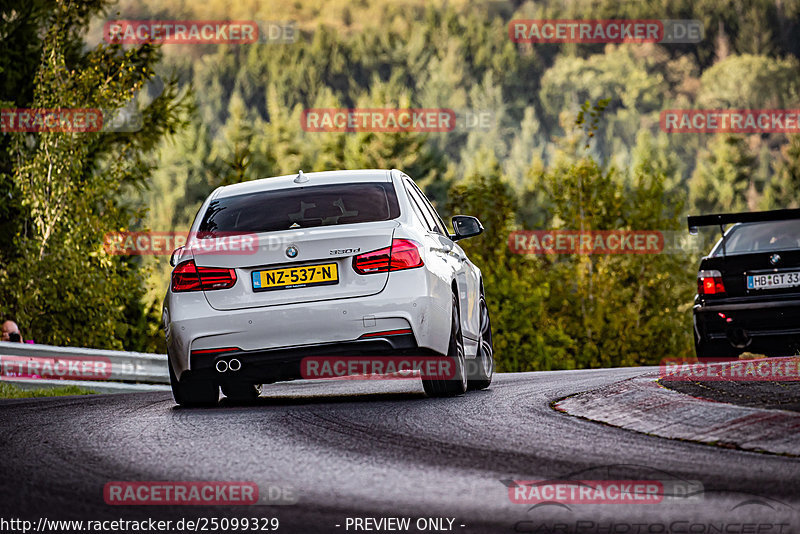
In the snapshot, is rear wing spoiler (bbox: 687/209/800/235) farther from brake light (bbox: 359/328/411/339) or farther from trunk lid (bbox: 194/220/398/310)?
trunk lid (bbox: 194/220/398/310)

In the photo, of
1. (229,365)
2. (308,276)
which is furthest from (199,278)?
(308,276)

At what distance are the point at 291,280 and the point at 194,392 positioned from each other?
1.47 meters

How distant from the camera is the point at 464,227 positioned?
10609mm

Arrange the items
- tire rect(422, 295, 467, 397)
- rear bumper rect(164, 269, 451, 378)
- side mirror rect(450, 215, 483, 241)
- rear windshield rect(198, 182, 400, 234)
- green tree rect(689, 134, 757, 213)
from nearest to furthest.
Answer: rear bumper rect(164, 269, 451, 378), rear windshield rect(198, 182, 400, 234), tire rect(422, 295, 467, 397), side mirror rect(450, 215, 483, 241), green tree rect(689, 134, 757, 213)

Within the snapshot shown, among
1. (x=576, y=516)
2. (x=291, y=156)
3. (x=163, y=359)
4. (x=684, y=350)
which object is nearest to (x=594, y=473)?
(x=576, y=516)

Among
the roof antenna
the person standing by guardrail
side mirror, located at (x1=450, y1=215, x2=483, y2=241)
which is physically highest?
the roof antenna

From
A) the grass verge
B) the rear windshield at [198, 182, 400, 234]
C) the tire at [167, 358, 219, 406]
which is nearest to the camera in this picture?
the rear windshield at [198, 182, 400, 234]

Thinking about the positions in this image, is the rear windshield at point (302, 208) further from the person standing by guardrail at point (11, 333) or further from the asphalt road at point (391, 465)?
the person standing by guardrail at point (11, 333)

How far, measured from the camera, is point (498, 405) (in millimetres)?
8797

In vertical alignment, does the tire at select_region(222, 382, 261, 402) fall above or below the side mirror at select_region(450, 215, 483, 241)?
below

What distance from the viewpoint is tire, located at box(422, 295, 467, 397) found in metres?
9.37

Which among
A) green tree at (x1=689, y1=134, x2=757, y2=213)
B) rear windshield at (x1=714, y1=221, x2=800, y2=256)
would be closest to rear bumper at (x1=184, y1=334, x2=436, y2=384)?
rear windshield at (x1=714, y1=221, x2=800, y2=256)

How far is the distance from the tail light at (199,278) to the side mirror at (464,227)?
7.81ft

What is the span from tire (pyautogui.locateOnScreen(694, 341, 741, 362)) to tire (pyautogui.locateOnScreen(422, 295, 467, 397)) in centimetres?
483
